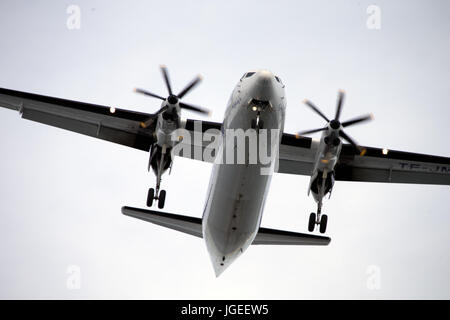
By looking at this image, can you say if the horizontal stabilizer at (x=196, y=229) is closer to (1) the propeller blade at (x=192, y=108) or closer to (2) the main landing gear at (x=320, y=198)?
(2) the main landing gear at (x=320, y=198)

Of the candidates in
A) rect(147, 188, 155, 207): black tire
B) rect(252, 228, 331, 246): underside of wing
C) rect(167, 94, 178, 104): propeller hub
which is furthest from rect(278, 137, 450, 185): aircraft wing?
rect(147, 188, 155, 207): black tire

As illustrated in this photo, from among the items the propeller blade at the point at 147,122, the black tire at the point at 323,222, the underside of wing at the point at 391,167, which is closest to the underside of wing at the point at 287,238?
the black tire at the point at 323,222

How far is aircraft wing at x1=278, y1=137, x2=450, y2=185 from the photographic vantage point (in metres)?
21.9

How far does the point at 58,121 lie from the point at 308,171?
10.7 m

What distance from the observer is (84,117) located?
22.2 m

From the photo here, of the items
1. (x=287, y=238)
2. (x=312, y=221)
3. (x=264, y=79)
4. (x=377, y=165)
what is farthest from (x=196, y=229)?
(x=377, y=165)

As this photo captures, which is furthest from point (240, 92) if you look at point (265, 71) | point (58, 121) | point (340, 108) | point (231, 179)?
point (58, 121)

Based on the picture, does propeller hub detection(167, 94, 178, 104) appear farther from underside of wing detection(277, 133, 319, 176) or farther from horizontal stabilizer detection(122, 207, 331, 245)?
underside of wing detection(277, 133, 319, 176)

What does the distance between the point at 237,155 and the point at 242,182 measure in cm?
92

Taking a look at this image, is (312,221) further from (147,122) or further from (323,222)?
(147,122)

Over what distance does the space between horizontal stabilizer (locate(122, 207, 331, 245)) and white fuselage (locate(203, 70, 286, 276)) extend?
1.78 m
